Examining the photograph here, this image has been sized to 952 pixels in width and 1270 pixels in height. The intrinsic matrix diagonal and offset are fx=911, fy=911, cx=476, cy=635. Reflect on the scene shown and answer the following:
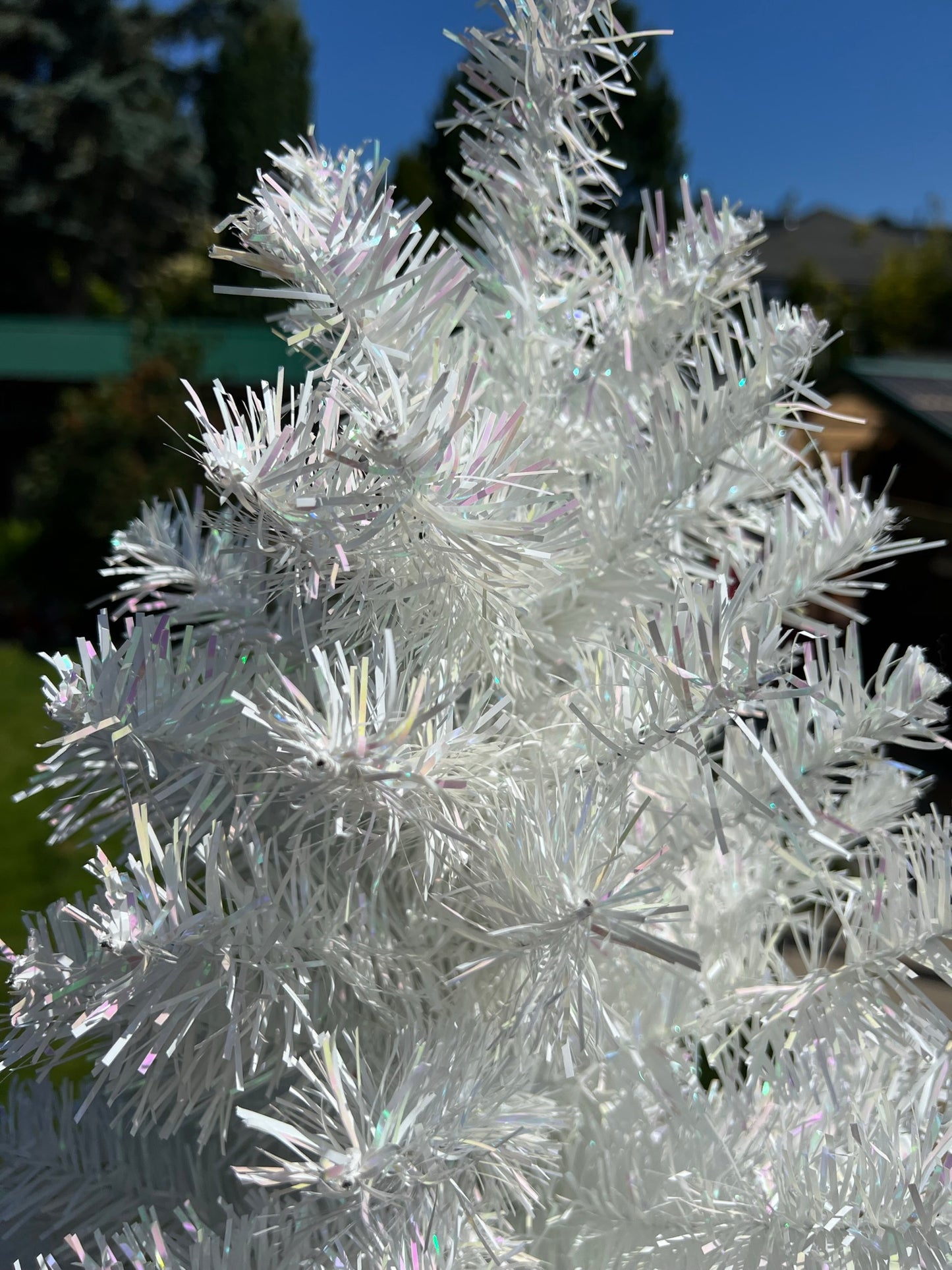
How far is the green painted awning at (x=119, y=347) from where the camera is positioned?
8.69 m

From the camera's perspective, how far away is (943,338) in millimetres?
20703

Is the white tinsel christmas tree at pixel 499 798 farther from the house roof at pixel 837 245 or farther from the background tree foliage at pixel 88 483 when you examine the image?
the house roof at pixel 837 245

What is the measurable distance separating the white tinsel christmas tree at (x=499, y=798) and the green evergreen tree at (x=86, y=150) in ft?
56.2

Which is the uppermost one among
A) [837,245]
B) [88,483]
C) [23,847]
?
[837,245]

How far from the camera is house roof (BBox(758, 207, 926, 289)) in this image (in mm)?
26297

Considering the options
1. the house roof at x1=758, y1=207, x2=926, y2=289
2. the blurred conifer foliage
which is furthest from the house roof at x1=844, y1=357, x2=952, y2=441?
the house roof at x1=758, y1=207, x2=926, y2=289

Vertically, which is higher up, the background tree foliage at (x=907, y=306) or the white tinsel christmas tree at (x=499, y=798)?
the background tree foliage at (x=907, y=306)

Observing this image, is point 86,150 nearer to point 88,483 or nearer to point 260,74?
point 260,74

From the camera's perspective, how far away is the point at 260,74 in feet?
50.2

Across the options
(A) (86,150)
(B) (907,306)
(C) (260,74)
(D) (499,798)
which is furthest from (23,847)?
(B) (907,306)

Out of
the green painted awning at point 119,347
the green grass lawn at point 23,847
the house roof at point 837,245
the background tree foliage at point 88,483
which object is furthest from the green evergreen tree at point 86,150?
the house roof at point 837,245

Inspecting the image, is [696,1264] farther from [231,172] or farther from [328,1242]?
[231,172]

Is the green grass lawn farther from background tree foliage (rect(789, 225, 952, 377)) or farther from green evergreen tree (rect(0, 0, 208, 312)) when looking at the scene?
background tree foliage (rect(789, 225, 952, 377))

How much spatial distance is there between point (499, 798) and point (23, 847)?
4657mm
